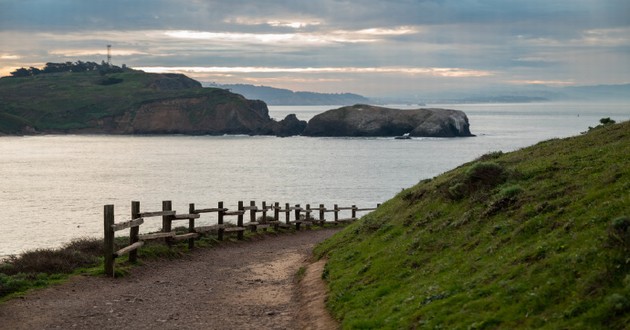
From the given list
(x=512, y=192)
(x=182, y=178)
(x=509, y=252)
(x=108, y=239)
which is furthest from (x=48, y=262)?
(x=182, y=178)

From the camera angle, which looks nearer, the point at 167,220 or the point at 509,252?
the point at 509,252

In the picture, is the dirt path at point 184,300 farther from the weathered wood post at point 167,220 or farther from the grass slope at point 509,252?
the grass slope at point 509,252

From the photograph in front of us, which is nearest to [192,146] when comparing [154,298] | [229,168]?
[229,168]

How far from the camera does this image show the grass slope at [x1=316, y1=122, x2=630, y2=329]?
10508mm

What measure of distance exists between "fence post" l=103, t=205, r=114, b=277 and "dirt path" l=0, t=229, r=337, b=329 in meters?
0.40

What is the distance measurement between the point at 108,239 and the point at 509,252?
12.2 metres

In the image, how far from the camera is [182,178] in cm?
10644

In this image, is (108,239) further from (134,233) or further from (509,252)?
(509,252)

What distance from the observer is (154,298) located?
747 inches

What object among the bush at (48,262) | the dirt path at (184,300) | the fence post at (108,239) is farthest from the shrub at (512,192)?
the bush at (48,262)

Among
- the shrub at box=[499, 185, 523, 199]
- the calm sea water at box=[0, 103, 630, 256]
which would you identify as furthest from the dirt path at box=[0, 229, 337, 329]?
the calm sea water at box=[0, 103, 630, 256]

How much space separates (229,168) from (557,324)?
117 metres

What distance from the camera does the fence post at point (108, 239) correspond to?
20.8m

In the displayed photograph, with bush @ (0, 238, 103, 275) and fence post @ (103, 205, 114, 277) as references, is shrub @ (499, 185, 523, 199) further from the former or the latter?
bush @ (0, 238, 103, 275)
